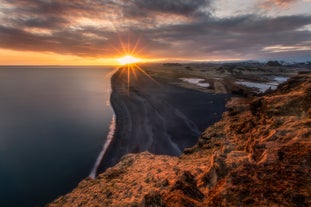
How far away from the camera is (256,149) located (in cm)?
844

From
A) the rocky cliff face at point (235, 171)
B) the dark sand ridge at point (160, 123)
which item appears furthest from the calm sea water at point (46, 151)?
the rocky cliff face at point (235, 171)

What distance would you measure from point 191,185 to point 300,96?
9585 millimetres

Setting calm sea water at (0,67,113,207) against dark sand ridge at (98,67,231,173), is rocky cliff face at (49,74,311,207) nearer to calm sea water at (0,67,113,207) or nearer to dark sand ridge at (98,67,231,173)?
calm sea water at (0,67,113,207)

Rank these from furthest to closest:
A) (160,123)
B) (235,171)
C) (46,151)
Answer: (160,123)
(46,151)
(235,171)

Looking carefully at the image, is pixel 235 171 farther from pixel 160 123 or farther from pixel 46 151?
pixel 160 123

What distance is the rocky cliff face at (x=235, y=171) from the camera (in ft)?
18.2

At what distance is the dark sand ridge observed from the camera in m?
25.0

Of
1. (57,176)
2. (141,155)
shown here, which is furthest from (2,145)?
(141,155)

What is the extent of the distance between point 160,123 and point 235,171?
88.8 ft

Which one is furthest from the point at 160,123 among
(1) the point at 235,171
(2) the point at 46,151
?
(1) the point at 235,171

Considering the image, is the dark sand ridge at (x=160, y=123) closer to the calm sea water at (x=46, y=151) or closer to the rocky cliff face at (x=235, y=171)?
the calm sea water at (x=46, y=151)

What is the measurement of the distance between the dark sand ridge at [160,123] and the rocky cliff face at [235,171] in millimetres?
9704

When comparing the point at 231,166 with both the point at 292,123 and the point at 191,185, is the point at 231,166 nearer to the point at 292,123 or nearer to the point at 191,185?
the point at 191,185

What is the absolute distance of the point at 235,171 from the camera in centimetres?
665
